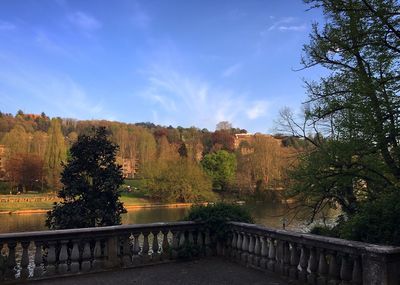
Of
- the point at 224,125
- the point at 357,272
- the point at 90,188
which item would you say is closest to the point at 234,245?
the point at 357,272

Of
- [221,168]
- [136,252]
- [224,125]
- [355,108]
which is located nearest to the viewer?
[136,252]

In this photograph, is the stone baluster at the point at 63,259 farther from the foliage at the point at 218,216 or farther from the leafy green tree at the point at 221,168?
the leafy green tree at the point at 221,168

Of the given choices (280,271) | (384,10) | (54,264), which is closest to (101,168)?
(54,264)

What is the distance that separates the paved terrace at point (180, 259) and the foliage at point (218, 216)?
236 mm

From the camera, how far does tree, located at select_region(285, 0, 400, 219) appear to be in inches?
431

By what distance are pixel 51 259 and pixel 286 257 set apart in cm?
389

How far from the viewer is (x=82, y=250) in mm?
6938

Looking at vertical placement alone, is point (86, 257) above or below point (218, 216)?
below

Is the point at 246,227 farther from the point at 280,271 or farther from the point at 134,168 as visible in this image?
the point at 134,168

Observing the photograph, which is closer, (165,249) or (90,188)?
(165,249)

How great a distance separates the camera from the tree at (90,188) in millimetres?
9312

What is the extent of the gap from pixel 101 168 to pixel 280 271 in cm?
537

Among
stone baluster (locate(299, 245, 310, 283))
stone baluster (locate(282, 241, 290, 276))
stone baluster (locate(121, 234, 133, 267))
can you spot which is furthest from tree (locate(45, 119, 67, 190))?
stone baluster (locate(299, 245, 310, 283))

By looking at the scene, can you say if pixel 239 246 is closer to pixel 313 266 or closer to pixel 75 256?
pixel 313 266
